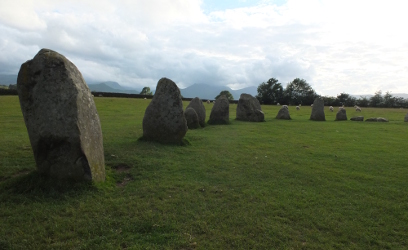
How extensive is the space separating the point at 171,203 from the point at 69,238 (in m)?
1.97

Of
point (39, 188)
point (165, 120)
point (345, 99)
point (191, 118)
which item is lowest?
point (39, 188)

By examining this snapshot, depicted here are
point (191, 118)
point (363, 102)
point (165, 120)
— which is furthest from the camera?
point (363, 102)

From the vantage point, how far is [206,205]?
18.6ft

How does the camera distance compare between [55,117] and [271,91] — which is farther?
[271,91]

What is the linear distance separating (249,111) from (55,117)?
19378 mm

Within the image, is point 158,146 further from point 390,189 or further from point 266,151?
point 390,189

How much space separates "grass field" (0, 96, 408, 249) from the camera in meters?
4.49

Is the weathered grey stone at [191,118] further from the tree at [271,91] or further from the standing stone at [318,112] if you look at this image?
the tree at [271,91]

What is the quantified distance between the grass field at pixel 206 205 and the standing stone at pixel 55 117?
0.42m

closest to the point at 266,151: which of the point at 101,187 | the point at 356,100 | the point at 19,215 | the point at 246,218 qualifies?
the point at 246,218

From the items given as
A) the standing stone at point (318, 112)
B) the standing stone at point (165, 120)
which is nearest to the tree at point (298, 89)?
the standing stone at point (318, 112)

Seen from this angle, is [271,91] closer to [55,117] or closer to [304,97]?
[304,97]

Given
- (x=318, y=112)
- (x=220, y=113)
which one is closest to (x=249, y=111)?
(x=220, y=113)

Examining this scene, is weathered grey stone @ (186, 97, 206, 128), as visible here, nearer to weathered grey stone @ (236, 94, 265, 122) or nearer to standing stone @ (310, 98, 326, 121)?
weathered grey stone @ (236, 94, 265, 122)
